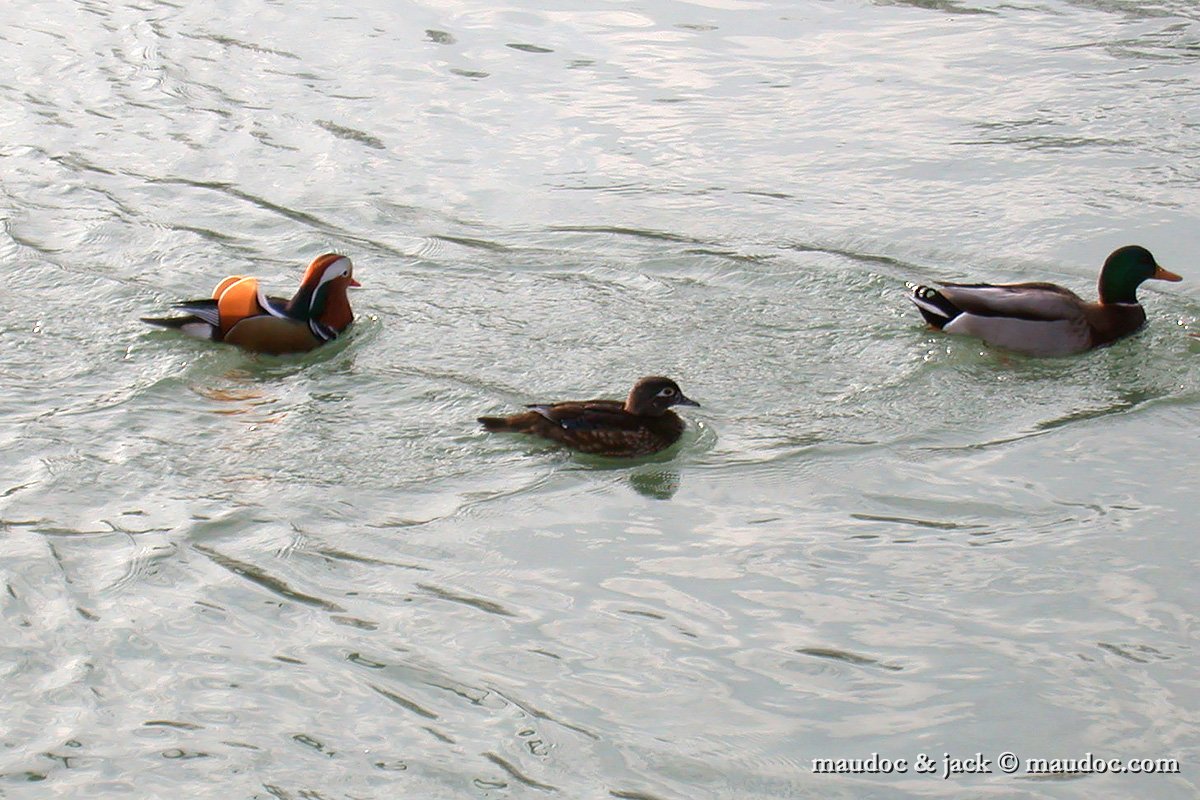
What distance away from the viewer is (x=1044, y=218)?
11.4 m

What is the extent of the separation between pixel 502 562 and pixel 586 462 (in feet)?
4.07

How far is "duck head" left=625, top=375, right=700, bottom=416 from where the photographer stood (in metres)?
8.38

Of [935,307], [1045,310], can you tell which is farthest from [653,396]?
[1045,310]

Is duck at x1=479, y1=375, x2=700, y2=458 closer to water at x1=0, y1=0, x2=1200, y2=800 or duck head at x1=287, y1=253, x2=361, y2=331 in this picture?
water at x1=0, y1=0, x2=1200, y2=800

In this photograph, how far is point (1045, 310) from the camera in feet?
31.6

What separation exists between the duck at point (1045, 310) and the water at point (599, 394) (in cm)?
16

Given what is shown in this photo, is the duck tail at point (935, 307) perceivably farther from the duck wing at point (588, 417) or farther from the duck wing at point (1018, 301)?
the duck wing at point (588, 417)

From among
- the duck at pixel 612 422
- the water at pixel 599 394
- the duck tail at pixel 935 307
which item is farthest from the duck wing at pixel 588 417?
the duck tail at pixel 935 307

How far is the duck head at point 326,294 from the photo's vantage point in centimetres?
970

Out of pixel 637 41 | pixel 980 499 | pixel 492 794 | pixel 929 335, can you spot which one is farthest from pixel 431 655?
pixel 637 41

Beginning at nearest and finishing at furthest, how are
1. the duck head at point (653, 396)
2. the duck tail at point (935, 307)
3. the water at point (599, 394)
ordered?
1. the water at point (599, 394)
2. the duck head at point (653, 396)
3. the duck tail at point (935, 307)

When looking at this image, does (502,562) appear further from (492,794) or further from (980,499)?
(980,499)

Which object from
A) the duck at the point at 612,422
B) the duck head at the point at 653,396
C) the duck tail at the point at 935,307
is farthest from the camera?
the duck tail at the point at 935,307

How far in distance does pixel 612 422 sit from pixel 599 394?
83cm
